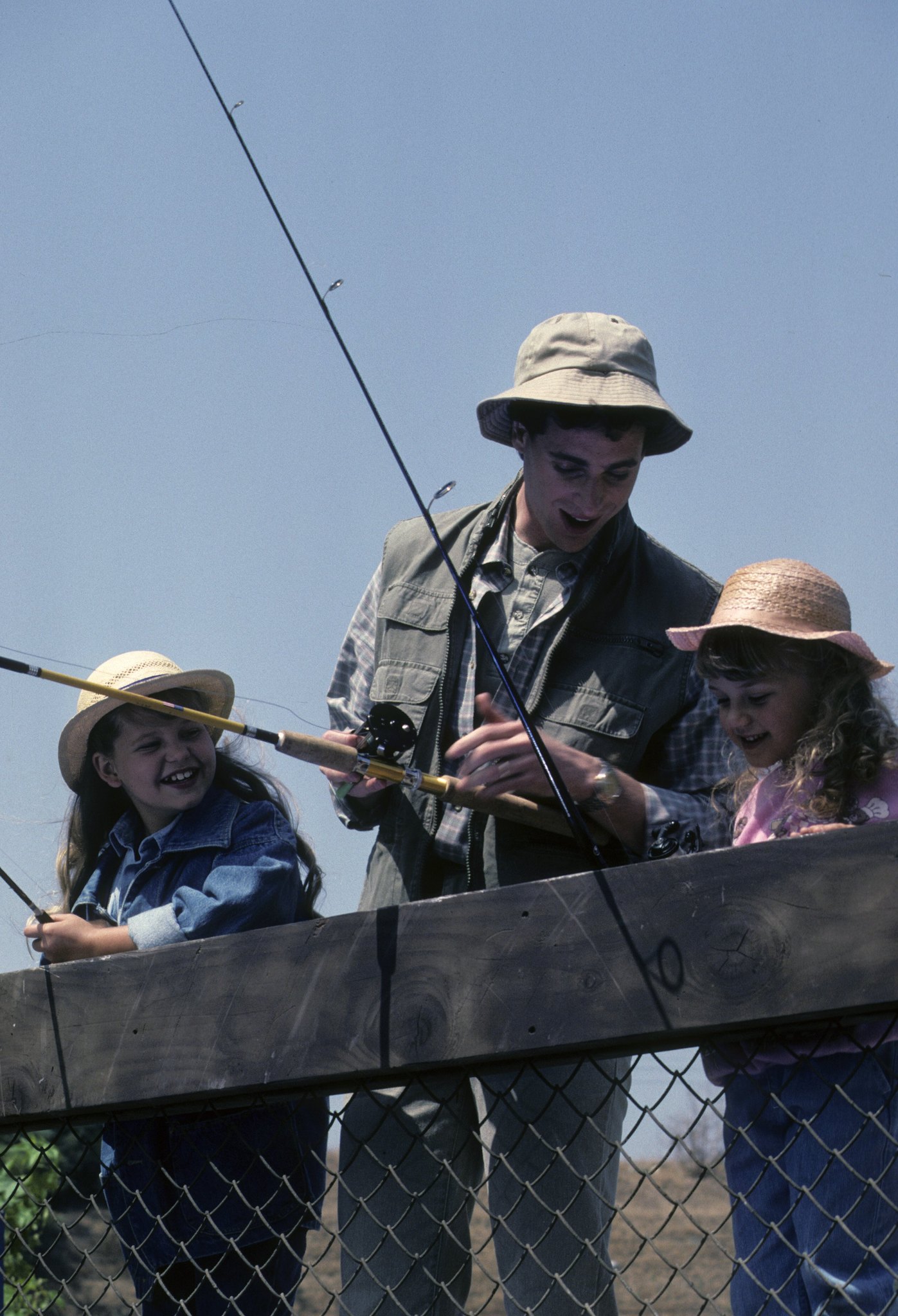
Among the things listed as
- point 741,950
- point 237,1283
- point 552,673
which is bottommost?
point 237,1283

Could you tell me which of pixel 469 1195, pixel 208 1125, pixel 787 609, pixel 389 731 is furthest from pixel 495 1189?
pixel 787 609

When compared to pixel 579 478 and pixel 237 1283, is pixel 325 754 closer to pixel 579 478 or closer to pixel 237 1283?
pixel 579 478

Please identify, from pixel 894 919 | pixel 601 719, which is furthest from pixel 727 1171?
pixel 601 719

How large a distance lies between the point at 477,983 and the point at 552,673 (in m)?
0.97

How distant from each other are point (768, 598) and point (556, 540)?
0.44 m

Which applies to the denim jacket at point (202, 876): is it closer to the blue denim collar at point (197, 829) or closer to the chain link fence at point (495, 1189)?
the blue denim collar at point (197, 829)

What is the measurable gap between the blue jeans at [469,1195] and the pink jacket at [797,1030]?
1.08 ft

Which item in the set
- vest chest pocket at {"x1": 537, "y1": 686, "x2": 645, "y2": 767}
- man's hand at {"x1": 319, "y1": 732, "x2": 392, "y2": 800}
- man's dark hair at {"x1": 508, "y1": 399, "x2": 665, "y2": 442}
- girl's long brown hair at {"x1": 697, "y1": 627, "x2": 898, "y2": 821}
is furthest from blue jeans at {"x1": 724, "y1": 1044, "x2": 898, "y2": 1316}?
man's dark hair at {"x1": 508, "y1": 399, "x2": 665, "y2": 442}

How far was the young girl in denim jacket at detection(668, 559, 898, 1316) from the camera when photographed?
1.74 metres

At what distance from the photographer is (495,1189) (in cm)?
225

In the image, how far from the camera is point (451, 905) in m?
1.74

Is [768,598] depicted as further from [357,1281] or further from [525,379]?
[357,1281]

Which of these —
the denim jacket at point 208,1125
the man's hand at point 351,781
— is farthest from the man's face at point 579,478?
the denim jacket at point 208,1125

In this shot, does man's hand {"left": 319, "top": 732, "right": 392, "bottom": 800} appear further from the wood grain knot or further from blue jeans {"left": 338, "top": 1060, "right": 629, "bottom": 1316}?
the wood grain knot
